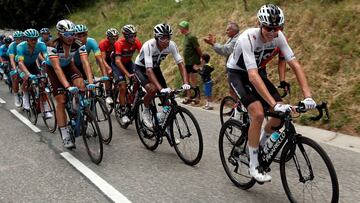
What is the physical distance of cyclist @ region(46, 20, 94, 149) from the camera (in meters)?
6.77

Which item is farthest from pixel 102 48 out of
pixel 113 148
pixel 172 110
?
pixel 172 110

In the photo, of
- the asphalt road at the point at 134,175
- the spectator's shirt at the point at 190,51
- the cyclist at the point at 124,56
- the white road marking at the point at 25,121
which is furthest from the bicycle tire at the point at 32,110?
the spectator's shirt at the point at 190,51

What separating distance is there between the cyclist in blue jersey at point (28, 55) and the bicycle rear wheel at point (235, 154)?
196 inches

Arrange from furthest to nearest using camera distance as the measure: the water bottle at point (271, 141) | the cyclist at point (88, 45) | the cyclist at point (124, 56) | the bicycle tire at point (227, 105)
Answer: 1. the cyclist at point (88, 45)
2. the cyclist at point (124, 56)
3. the bicycle tire at point (227, 105)
4. the water bottle at point (271, 141)

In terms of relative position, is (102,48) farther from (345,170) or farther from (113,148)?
(345,170)

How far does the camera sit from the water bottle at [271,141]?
4.68m

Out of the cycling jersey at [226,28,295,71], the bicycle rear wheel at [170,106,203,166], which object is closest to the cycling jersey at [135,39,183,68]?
the bicycle rear wheel at [170,106,203,166]

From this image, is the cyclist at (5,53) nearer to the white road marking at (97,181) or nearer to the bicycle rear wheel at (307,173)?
the white road marking at (97,181)

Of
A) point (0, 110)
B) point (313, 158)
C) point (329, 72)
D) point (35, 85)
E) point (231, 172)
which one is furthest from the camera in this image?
point (0, 110)

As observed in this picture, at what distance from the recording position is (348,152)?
641 centimetres

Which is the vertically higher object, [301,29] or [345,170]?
[301,29]

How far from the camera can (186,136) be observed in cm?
629

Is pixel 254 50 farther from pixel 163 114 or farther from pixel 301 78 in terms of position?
pixel 163 114

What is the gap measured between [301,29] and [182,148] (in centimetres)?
572
